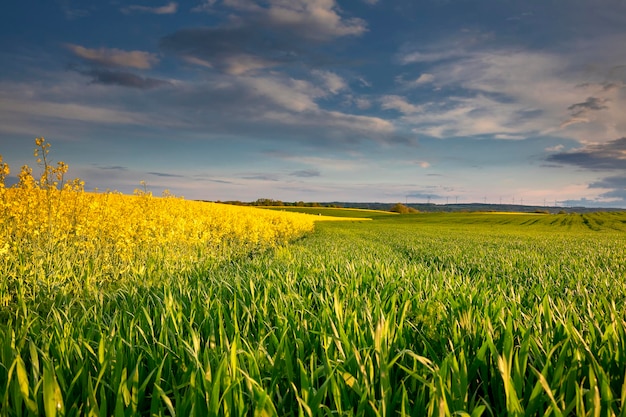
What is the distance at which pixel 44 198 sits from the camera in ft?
29.2

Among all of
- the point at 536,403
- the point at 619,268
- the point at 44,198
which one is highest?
the point at 44,198

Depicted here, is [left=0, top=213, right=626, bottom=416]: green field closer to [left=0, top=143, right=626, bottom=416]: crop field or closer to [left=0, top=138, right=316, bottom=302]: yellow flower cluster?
[left=0, top=143, right=626, bottom=416]: crop field

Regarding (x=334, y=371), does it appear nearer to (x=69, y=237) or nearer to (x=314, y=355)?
(x=314, y=355)

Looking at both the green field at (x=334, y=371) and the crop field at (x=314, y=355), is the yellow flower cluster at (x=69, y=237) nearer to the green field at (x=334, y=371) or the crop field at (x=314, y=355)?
the crop field at (x=314, y=355)

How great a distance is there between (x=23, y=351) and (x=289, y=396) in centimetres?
244

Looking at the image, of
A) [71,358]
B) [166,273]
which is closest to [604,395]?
[71,358]

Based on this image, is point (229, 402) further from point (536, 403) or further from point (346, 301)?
point (346, 301)

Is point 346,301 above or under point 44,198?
under

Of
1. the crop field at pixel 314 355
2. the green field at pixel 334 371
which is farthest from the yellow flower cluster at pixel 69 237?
the green field at pixel 334 371

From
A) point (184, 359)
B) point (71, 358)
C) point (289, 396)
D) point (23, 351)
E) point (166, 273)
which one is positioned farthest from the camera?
point (166, 273)

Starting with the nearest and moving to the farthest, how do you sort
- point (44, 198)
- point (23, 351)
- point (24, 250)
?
point (23, 351) → point (24, 250) → point (44, 198)

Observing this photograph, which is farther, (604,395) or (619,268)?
(619,268)

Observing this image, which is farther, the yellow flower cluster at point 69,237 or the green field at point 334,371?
the yellow flower cluster at point 69,237

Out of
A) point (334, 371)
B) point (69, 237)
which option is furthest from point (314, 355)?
point (69, 237)
